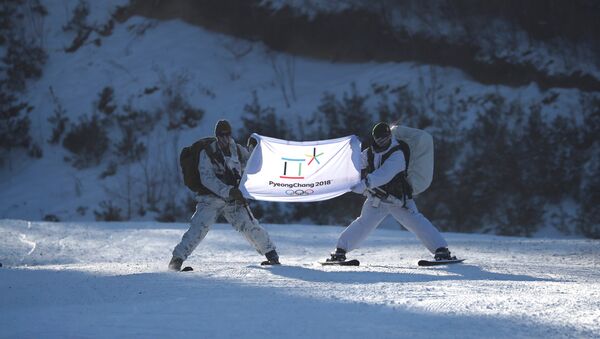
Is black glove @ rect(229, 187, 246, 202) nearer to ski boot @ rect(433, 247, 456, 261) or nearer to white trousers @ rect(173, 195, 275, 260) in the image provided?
white trousers @ rect(173, 195, 275, 260)

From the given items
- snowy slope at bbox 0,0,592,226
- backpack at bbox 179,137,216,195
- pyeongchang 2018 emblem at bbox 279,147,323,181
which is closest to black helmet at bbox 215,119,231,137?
backpack at bbox 179,137,216,195

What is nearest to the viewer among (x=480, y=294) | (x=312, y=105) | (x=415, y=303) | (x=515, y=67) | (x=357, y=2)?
(x=415, y=303)

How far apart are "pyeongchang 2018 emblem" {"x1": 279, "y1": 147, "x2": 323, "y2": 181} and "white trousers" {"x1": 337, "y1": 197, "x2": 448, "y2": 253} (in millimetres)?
991

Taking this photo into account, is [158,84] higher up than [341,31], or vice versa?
[341,31]

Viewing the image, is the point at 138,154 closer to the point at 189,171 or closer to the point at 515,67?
the point at 515,67

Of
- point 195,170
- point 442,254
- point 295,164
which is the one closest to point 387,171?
point 442,254

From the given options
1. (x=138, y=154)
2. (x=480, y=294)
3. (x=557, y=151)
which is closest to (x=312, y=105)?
(x=138, y=154)

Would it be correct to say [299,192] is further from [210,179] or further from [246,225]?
[210,179]

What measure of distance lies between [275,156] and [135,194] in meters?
20.1

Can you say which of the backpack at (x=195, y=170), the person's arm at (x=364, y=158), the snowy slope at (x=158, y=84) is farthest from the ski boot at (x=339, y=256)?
the snowy slope at (x=158, y=84)

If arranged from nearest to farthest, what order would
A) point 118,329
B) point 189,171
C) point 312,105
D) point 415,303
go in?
1. point 118,329
2. point 415,303
3. point 189,171
4. point 312,105

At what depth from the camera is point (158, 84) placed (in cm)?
3400

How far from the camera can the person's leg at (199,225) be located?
964 centimetres

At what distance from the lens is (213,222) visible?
387 inches
